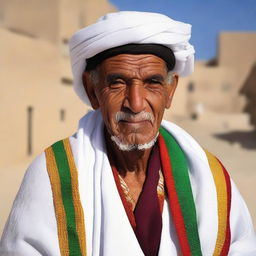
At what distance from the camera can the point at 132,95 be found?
1689 mm

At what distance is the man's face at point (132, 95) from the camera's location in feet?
5.60

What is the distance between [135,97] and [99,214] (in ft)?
1.56

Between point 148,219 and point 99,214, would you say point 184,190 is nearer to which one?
point 148,219

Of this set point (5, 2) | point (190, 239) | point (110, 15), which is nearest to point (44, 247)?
point (190, 239)

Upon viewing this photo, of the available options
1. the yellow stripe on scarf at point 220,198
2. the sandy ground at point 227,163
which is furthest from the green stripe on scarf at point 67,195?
the sandy ground at point 227,163

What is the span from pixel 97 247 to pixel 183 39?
3.11 feet

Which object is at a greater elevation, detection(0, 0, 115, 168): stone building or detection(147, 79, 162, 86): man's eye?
detection(0, 0, 115, 168): stone building

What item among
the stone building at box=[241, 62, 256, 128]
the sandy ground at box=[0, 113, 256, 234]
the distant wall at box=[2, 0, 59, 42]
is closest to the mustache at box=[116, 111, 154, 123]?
the sandy ground at box=[0, 113, 256, 234]

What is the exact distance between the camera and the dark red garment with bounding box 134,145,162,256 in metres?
1.70

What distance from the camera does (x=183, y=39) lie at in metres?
1.88

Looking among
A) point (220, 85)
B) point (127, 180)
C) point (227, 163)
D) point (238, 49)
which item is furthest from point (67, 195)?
point (238, 49)

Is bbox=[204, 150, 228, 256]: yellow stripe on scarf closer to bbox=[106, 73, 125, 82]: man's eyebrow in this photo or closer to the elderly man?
the elderly man

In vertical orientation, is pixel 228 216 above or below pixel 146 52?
below

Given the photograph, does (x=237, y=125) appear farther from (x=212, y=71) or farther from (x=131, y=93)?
(x=131, y=93)
